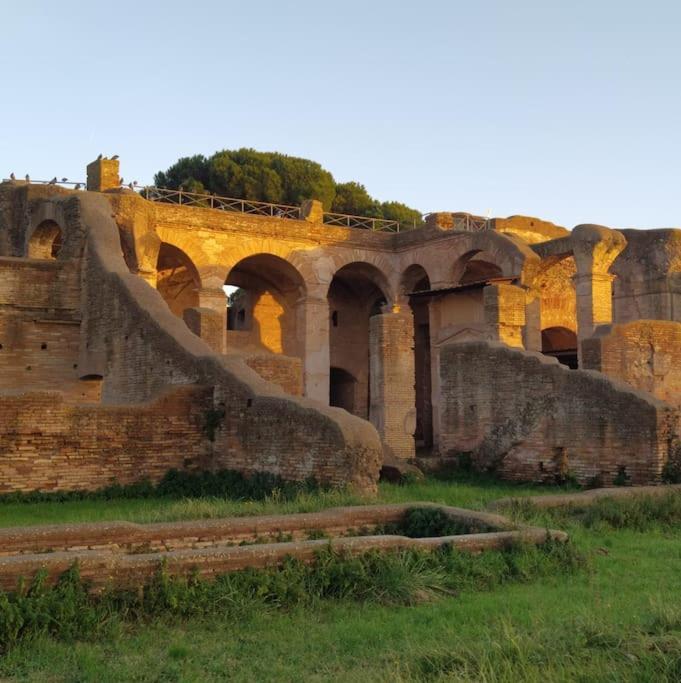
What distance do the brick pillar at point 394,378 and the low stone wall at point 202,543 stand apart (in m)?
9.03

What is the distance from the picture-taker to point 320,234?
2370 centimetres

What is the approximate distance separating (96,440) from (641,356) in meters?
9.74

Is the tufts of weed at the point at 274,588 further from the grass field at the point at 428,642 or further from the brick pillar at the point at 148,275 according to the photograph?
the brick pillar at the point at 148,275

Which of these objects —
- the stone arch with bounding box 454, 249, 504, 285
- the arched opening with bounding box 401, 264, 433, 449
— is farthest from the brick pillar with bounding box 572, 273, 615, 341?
the arched opening with bounding box 401, 264, 433, 449

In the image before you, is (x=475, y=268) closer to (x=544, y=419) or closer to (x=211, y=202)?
(x=211, y=202)

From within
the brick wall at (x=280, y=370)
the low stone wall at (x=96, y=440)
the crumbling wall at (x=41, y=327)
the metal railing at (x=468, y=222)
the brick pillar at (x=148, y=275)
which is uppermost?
the metal railing at (x=468, y=222)

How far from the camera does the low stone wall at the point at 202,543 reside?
16.5 ft

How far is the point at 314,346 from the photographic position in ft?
77.2

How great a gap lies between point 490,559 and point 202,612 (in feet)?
6.85

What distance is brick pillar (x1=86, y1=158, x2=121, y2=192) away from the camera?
837 inches

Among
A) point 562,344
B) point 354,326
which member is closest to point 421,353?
point 354,326

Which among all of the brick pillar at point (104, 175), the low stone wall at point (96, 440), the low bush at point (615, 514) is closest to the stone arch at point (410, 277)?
the brick pillar at point (104, 175)

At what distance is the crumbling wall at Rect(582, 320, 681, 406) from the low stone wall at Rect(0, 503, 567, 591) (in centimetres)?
906

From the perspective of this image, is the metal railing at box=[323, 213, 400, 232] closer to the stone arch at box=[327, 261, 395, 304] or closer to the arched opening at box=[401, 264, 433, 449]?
the stone arch at box=[327, 261, 395, 304]
